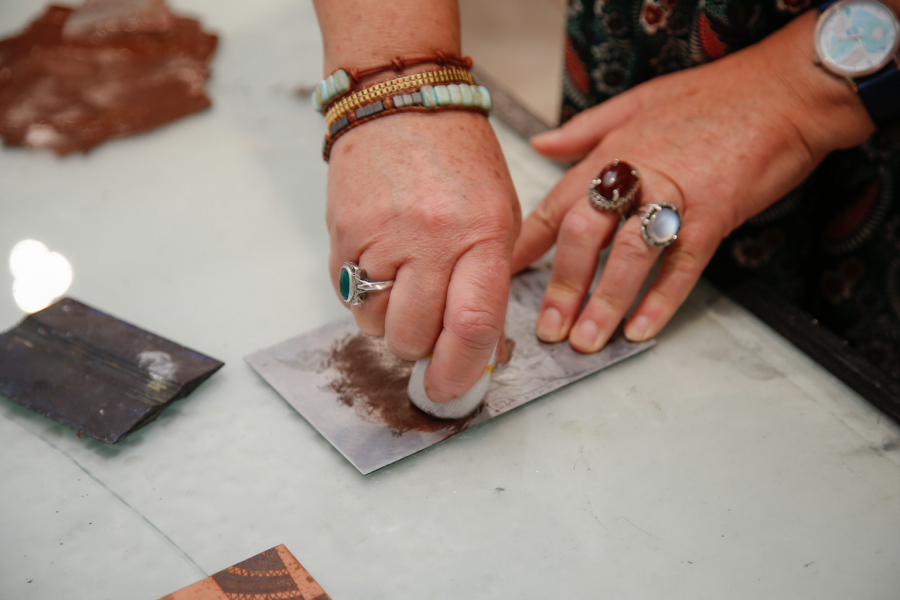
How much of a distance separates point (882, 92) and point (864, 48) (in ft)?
0.20

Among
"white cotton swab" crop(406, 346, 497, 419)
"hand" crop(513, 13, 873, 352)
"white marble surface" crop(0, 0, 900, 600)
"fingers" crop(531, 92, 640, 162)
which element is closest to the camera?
"white marble surface" crop(0, 0, 900, 600)

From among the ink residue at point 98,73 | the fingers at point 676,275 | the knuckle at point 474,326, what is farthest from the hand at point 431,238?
the ink residue at point 98,73

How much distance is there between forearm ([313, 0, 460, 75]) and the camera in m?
0.78

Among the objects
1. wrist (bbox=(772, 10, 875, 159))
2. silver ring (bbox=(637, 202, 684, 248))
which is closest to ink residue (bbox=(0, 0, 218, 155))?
silver ring (bbox=(637, 202, 684, 248))

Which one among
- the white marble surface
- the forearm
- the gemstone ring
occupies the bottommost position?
the white marble surface

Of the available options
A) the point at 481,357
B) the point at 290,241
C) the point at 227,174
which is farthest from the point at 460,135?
the point at 227,174

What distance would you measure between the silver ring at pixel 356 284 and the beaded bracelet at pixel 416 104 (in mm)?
179

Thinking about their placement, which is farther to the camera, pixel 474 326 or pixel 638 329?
pixel 638 329

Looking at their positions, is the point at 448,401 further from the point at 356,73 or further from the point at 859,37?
the point at 859,37

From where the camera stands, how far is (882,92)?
0.83 meters

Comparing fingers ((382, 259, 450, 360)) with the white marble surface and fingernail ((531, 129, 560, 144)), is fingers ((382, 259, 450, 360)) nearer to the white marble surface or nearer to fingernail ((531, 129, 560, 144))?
the white marble surface

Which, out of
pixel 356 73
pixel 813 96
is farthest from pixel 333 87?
pixel 813 96

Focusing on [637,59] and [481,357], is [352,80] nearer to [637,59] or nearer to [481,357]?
[481,357]

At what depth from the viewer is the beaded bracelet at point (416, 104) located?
746mm
